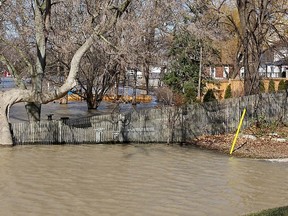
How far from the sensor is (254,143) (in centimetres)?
1836

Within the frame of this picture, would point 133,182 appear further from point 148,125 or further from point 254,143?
point 254,143

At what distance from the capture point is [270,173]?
45.6 ft

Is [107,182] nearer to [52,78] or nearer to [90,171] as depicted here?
[90,171]

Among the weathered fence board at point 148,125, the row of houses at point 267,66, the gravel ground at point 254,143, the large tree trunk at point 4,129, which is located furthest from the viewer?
the row of houses at point 267,66

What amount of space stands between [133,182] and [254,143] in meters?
7.43

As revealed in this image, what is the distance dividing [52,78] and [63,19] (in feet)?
30.9

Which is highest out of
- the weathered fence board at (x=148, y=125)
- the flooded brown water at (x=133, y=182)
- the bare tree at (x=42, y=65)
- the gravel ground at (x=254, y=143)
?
the bare tree at (x=42, y=65)

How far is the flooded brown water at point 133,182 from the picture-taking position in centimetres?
1021

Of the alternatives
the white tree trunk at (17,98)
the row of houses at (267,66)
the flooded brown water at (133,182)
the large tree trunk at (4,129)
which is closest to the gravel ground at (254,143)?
the flooded brown water at (133,182)

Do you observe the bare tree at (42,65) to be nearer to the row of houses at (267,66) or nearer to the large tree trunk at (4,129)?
the large tree trunk at (4,129)

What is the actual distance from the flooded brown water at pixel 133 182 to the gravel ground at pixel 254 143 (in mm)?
902

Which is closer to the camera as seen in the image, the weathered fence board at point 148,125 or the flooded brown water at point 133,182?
the flooded brown water at point 133,182

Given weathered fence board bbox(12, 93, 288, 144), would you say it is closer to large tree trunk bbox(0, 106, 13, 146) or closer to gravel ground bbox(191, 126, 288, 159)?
large tree trunk bbox(0, 106, 13, 146)

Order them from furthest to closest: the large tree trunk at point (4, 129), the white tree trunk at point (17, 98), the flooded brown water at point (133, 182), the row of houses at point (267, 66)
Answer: the row of houses at point (267, 66), the white tree trunk at point (17, 98), the large tree trunk at point (4, 129), the flooded brown water at point (133, 182)
